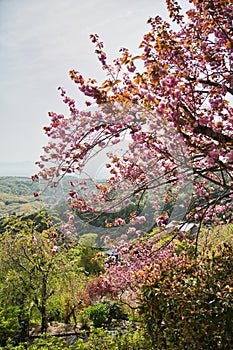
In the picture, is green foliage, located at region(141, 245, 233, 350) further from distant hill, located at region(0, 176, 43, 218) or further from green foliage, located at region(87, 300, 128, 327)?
distant hill, located at region(0, 176, 43, 218)

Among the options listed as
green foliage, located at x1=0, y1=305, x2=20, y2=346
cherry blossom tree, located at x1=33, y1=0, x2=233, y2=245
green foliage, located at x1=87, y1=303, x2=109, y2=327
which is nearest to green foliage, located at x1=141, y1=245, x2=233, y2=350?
cherry blossom tree, located at x1=33, y1=0, x2=233, y2=245

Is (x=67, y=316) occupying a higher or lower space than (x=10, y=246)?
lower

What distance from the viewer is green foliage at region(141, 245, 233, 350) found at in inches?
86.5

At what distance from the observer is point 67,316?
702 cm

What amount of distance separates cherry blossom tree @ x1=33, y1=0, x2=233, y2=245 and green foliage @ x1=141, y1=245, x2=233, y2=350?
0.87 meters

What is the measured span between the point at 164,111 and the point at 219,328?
5.39ft

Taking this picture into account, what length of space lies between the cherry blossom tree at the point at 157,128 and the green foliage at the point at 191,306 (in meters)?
0.87

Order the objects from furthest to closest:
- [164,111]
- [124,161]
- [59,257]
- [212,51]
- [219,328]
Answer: [59,257], [124,161], [212,51], [164,111], [219,328]

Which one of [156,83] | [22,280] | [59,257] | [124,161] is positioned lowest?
[22,280]

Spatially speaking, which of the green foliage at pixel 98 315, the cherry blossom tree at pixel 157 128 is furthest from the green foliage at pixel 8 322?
the cherry blossom tree at pixel 157 128

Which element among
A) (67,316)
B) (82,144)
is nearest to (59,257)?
(67,316)

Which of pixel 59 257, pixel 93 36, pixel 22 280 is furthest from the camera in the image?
pixel 59 257

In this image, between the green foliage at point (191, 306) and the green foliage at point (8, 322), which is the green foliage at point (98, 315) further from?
the green foliage at point (191, 306)

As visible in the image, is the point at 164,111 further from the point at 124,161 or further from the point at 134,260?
the point at 134,260
